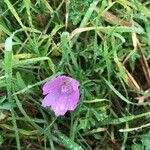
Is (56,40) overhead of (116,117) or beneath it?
overhead

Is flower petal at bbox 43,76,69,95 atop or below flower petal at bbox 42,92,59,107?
atop

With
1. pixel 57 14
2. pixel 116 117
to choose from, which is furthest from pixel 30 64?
pixel 116 117

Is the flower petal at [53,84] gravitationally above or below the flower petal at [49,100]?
above

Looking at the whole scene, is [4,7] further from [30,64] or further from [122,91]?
[122,91]
